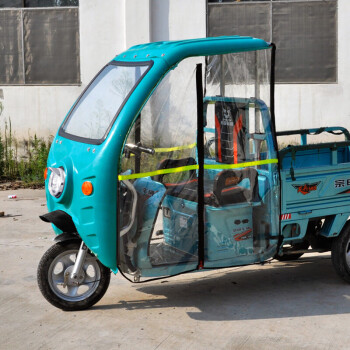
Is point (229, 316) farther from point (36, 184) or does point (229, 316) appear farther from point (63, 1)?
point (63, 1)

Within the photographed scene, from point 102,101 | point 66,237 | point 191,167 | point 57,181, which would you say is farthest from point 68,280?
point 102,101

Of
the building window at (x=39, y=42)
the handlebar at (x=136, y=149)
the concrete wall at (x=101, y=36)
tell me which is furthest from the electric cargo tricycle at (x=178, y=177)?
the building window at (x=39, y=42)

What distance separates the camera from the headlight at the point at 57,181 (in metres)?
5.47

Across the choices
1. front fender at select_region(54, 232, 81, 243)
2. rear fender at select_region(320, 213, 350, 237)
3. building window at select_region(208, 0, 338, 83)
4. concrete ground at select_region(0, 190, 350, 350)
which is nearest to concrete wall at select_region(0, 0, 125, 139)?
building window at select_region(208, 0, 338, 83)

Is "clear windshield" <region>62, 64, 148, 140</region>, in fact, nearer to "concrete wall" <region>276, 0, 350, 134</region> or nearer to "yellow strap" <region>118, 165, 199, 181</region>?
"yellow strap" <region>118, 165, 199, 181</region>

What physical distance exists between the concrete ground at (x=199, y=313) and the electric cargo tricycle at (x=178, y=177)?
11.1 inches

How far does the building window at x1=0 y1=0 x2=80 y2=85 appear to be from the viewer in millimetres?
12539

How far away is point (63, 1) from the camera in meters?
12.6

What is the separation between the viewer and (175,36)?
12133 millimetres

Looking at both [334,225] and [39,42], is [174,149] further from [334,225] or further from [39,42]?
[39,42]

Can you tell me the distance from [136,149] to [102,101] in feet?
1.84

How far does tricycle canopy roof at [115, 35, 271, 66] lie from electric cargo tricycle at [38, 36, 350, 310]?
10mm

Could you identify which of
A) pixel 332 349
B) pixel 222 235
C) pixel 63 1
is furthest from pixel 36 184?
pixel 332 349

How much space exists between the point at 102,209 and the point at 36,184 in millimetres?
6143
